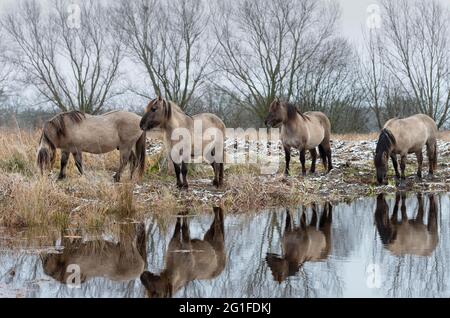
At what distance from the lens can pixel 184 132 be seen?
35.7 feet

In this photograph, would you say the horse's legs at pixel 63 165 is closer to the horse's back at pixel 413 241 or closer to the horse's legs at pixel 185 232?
the horse's legs at pixel 185 232

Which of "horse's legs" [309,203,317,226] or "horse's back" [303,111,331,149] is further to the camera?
"horse's back" [303,111,331,149]

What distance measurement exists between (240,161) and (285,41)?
1898 centimetres

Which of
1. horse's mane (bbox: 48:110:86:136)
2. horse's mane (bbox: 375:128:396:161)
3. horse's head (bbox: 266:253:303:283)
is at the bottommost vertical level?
horse's head (bbox: 266:253:303:283)

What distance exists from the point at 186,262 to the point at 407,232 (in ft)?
10.5

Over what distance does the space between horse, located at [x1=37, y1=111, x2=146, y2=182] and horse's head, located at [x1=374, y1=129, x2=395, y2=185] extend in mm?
5117

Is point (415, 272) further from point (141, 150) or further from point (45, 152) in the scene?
point (45, 152)

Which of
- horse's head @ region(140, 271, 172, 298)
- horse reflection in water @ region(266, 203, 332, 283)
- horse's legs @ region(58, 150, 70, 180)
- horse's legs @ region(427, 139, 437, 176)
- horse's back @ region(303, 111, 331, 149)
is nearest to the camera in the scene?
horse's head @ region(140, 271, 172, 298)

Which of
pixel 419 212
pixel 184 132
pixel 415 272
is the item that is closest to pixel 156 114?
pixel 184 132

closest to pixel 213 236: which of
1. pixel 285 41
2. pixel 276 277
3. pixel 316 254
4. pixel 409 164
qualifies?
pixel 316 254

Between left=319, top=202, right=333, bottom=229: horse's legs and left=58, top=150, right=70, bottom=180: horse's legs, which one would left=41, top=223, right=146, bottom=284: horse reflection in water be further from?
left=58, top=150, right=70, bottom=180: horse's legs

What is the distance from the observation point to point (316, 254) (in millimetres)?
6148

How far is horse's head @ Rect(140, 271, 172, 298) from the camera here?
466cm

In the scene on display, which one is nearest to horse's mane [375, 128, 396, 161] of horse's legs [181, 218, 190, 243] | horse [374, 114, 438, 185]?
horse [374, 114, 438, 185]
